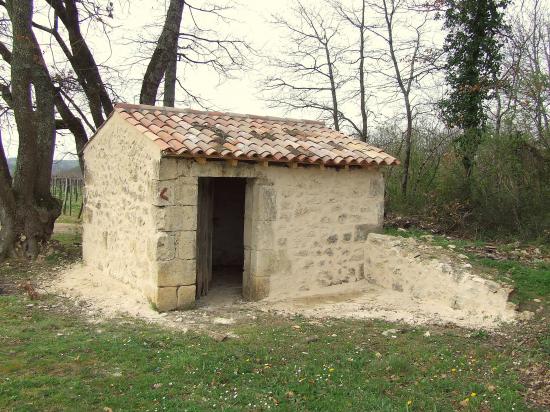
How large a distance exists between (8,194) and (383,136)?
11329 mm

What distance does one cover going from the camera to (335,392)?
4.23m

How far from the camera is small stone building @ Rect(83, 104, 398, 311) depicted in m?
6.87

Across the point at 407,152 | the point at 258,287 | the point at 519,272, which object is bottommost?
the point at 258,287

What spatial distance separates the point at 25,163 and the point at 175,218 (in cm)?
518

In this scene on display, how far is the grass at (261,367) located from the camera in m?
4.04

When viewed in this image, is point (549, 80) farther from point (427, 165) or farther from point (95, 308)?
point (95, 308)

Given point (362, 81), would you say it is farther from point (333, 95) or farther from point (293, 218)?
point (293, 218)

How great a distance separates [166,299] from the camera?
6859mm

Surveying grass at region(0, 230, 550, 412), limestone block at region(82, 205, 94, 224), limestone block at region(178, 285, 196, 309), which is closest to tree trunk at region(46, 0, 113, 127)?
limestone block at region(82, 205, 94, 224)

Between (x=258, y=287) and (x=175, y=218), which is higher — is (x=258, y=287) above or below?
below

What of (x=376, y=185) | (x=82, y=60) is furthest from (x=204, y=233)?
(x=82, y=60)

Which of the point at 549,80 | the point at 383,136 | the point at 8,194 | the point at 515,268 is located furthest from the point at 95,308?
the point at 383,136

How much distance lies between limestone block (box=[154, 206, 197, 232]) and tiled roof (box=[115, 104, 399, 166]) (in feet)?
2.60

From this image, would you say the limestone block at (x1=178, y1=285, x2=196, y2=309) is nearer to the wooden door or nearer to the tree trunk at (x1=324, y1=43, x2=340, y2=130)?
the wooden door
